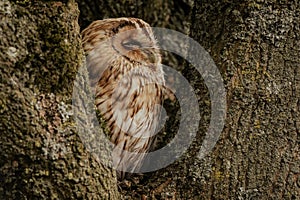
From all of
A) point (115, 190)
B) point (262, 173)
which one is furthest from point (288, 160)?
point (115, 190)

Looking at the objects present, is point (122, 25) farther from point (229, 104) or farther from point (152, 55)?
point (229, 104)

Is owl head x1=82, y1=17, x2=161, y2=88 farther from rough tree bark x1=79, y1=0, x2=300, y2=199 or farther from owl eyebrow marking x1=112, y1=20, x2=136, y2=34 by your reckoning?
rough tree bark x1=79, y1=0, x2=300, y2=199

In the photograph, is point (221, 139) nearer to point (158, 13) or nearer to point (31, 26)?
point (31, 26)

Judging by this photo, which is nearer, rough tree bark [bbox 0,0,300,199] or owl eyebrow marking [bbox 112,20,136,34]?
rough tree bark [bbox 0,0,300,199]

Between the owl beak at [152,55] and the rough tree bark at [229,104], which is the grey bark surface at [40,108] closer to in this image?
the rough tree bark at [229,104]

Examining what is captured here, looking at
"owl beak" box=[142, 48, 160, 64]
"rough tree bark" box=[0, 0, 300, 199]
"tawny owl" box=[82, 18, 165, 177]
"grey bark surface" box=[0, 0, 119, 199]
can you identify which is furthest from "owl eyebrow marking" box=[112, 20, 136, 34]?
"grey bark surface" box=[0, 0, 119, 199]

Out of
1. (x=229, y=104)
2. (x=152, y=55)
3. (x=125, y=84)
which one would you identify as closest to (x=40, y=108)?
(x=229, y=104)
